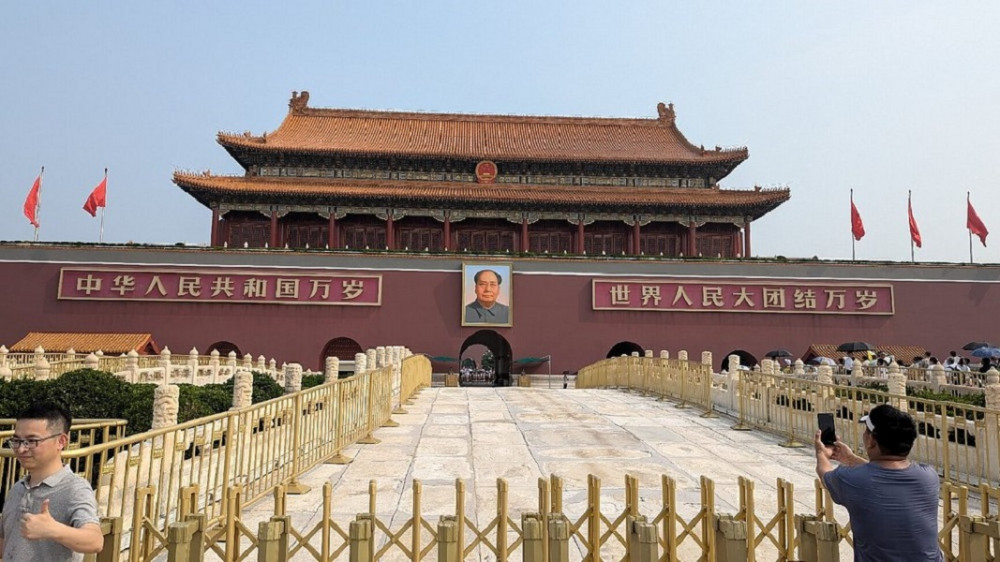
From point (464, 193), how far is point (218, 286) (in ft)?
32.1

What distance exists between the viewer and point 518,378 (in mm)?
22578

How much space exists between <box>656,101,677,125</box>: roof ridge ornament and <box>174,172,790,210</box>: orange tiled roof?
5891mm

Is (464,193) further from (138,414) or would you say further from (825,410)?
(825,410)

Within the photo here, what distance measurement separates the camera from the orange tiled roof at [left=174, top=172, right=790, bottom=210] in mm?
24609

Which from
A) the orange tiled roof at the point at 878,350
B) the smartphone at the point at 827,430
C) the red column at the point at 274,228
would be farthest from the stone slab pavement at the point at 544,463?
the red column at the point at 274,228

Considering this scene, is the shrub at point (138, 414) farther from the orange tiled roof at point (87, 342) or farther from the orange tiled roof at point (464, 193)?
the orange tiled roof at point (464, 193)

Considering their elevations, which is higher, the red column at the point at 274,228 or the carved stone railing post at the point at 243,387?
the red column at the point at 274,228

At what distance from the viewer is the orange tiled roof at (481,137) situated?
26859 mm

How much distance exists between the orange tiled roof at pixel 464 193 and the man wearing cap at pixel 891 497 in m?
22.9

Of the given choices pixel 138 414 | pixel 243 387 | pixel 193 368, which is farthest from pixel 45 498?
pixel 193 368

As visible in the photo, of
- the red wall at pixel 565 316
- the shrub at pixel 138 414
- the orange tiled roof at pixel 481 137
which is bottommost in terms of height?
the shrub at pixel 138 414

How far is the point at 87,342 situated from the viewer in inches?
824

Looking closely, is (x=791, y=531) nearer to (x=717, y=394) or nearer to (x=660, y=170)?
(x=717, y=394)

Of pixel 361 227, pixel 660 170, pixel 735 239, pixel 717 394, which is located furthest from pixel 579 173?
pixel 717 394
